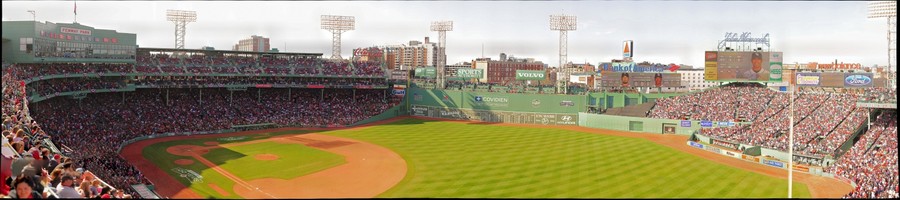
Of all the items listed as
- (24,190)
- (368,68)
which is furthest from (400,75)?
(24,190)

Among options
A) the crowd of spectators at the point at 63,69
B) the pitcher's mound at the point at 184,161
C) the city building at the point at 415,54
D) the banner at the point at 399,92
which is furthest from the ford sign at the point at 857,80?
the city building at the point at 415,54

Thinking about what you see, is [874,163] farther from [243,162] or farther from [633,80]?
[243,162]

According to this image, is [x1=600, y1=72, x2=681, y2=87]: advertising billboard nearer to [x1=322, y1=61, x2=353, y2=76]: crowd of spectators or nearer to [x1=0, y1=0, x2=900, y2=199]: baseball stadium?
[x1=0, y1=0, x2=900, y2=199]: baseball stadium

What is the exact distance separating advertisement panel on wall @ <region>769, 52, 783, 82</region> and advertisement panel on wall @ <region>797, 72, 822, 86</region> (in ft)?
7.64

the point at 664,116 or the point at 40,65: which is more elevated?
the point at 40,65

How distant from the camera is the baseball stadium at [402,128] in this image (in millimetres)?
21812

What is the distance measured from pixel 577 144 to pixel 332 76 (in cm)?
2860

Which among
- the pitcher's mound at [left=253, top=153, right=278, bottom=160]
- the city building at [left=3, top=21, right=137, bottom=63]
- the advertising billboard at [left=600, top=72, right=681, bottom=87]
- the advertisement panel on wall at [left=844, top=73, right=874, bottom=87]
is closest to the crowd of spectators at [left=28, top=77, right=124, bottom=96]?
the city building at [left=3, top=21, right=137, bottom=63]

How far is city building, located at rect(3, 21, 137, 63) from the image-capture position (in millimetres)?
32656

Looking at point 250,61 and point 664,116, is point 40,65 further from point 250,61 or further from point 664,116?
point 664,116

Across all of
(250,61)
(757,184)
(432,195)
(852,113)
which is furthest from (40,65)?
(852,113)

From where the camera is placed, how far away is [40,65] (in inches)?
1395

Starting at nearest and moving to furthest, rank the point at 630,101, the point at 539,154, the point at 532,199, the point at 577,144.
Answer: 1. the point at 532,199
2. the point at 539,154
3. the point at 577,144
4. the point at 630,101

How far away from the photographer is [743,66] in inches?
1930
